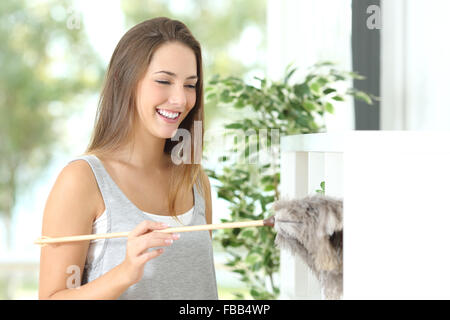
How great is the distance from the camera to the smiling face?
3.13ft

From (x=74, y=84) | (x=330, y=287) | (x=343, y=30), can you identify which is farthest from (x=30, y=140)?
(x=330, y=287)

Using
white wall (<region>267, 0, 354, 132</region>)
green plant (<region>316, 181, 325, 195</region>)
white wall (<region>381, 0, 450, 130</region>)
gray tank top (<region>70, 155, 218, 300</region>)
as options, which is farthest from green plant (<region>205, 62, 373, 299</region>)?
green plant (<region>316, 181, 325, 195</region>)

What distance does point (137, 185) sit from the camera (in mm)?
1022

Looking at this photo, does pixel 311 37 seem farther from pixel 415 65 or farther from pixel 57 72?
pixel 57 72

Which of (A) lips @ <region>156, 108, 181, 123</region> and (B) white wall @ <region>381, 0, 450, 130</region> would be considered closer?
(A) lips @ <region>156, 108, 181, 123</region>

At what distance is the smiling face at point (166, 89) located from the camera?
0.95 meters

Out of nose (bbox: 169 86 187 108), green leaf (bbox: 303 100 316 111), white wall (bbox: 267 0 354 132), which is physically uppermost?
white wall (bbox: 267 0 354 132)

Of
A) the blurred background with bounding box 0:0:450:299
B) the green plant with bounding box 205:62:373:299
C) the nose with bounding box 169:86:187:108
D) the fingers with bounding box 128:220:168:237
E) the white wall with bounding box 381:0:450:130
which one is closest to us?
the fingers with bounding box 128:220:168:237

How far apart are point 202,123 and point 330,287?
1.87ft

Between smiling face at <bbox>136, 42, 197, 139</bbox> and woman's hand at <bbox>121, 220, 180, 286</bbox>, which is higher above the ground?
smiling face at <bbox>136, 42, 197, 139</bbox>

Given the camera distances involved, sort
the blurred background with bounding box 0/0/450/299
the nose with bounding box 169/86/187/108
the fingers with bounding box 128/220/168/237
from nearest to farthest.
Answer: the fingers with bounding box 128/220/168/237, the nose with bounding box 169/86/187/108, the blurred background with bounding box 0/0/450/299

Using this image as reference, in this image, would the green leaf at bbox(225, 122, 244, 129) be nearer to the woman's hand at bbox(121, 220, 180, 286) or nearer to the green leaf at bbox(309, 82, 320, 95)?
the green leaf at bbox(309, 82, 320, 95)

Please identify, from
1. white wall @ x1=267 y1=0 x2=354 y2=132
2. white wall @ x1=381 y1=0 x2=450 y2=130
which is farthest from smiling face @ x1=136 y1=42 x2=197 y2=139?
white wall @ x1=267 y1=0 x2=354 y2=132

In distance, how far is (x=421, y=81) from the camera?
1394 millimetres
